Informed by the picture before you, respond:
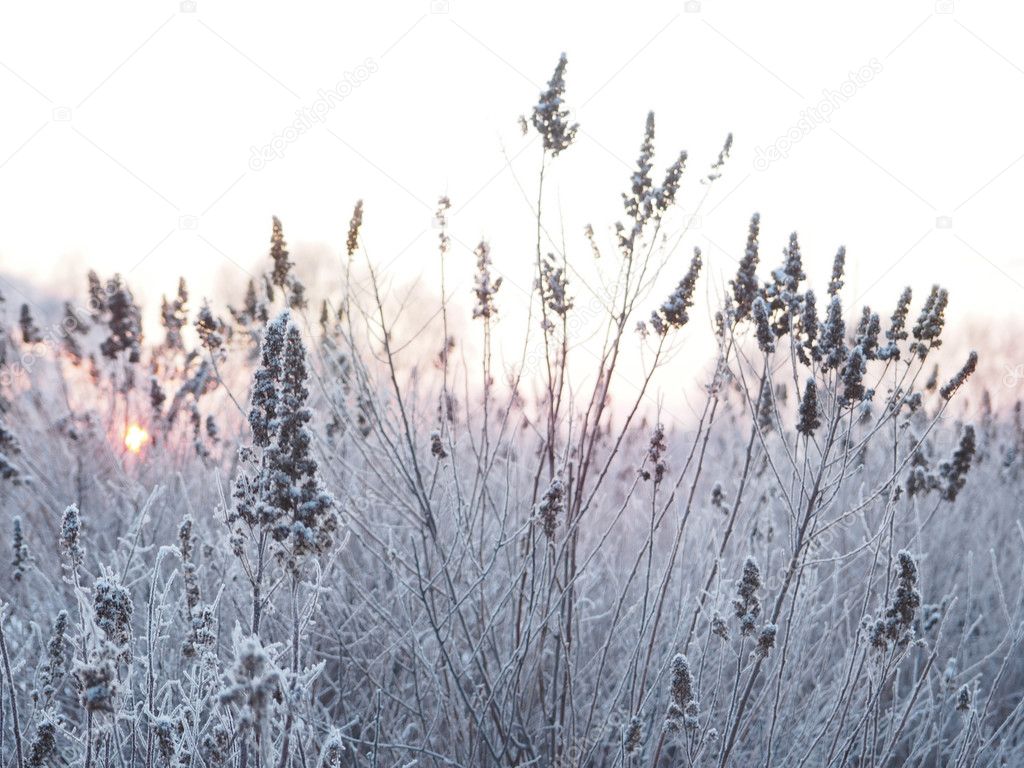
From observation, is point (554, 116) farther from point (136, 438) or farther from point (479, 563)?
point (136, 438)

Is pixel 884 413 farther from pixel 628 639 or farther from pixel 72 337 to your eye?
pixel 72 337

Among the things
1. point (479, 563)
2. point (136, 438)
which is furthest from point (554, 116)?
point (136, 438)

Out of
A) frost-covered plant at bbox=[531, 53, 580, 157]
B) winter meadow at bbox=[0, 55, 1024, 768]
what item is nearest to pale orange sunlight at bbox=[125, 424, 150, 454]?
winter meadow at bbox=[0, 55, 1024, 768]

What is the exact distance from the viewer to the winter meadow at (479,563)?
6.42 feet

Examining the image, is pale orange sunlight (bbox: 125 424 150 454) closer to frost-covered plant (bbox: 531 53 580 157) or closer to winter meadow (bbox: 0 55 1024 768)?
winter meadow (bbox: 0 55 1024 768)

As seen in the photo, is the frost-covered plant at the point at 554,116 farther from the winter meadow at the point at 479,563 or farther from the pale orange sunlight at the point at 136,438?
the pale orange sunlight at the point at 136,438

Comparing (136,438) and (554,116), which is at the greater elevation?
(554,116)

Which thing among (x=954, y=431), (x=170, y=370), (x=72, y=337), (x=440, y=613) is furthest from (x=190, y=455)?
(x=954, y=431)

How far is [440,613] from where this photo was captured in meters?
3.38

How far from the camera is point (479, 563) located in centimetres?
293

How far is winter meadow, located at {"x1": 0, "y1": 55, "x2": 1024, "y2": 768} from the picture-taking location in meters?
1.96

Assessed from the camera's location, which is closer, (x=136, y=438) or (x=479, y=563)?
(x=479, y=563)

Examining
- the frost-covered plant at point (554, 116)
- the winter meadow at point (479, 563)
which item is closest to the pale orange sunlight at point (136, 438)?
the winter meadow at point (479, 563)

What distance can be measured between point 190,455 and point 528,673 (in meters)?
3.74
